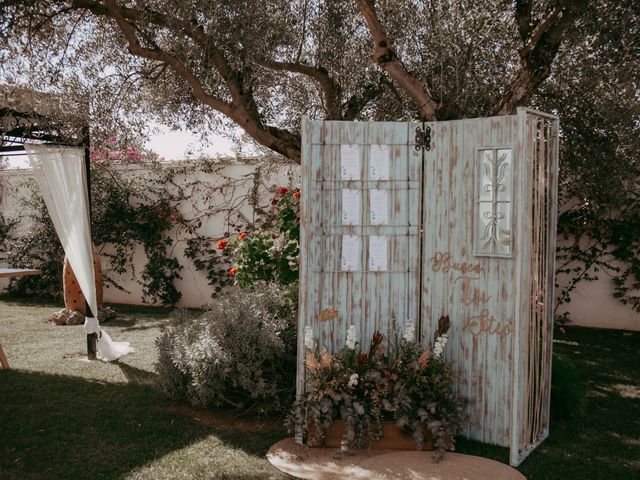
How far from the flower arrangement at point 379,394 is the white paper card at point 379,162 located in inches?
43.7

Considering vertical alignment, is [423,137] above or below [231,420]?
above

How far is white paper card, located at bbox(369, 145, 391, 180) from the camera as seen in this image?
432cm

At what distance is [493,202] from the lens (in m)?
4.07

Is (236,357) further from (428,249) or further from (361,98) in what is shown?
(361,98)

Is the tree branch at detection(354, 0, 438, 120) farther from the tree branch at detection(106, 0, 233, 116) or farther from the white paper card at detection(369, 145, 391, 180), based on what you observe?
the tree branch at detection(106, 0, 233, 116)

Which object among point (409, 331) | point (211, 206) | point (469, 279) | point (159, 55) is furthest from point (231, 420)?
point (211, 206)

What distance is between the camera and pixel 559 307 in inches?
333

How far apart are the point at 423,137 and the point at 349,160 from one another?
0.56 meters

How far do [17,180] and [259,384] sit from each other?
9.08 metres

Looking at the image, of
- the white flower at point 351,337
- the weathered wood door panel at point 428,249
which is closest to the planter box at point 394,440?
the weathered wood door panel at point 428,249

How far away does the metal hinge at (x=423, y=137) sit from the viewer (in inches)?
169

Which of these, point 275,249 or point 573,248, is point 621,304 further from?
point 275,249

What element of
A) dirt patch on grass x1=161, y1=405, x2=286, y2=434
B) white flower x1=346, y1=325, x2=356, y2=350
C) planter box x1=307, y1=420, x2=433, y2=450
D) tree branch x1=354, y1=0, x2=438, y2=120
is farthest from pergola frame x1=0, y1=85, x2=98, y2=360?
planter box x1=307, y1=420, x2=433, y2=450

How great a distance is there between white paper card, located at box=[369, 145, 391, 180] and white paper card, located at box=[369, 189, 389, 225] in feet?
0.36
